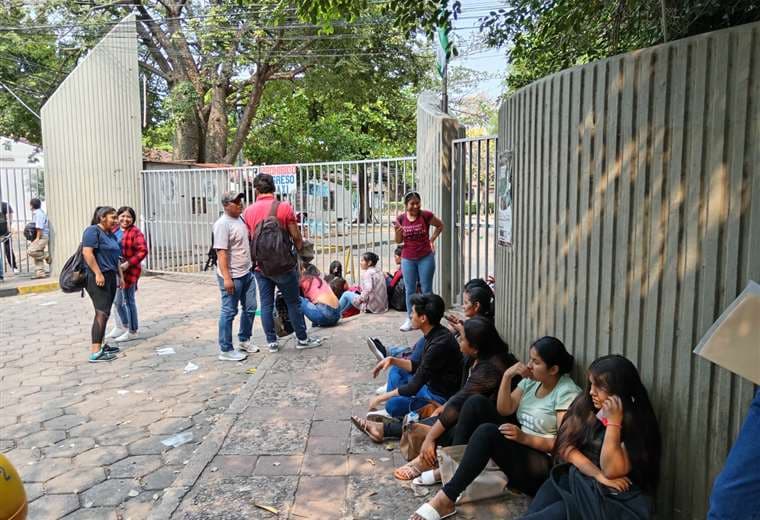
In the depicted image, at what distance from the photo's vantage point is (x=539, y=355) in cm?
313

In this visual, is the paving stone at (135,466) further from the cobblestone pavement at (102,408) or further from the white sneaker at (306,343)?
the white sneaker at (306,343)

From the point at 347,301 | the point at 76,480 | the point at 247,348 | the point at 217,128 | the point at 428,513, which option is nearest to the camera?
the point at 428,513

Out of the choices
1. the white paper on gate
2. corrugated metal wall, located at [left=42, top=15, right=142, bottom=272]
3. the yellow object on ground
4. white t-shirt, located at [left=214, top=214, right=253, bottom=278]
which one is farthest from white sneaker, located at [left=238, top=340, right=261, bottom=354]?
corrugated metal wall, located at [left=42, top=15, right=142, bottom=272]

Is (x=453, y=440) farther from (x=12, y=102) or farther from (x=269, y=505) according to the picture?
(x=12, y=102)

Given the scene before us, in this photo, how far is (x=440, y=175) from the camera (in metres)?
7.54

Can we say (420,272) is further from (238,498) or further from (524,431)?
(238,498)

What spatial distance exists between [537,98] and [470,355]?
1.67 metres

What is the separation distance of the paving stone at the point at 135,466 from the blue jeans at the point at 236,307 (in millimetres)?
2245

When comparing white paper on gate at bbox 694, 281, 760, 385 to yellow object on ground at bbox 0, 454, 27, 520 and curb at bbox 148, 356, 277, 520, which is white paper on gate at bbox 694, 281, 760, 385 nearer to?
yellow object on ground at bbox 0, 454, 27, 520

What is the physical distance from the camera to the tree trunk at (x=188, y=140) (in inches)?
675

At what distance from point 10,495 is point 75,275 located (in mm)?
5643

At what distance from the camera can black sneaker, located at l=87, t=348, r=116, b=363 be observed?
21.6 feet

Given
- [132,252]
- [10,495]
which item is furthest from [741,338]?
[132,252]

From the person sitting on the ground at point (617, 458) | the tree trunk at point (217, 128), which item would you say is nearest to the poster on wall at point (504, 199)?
the person sitting on the ground at point (617, 458)
